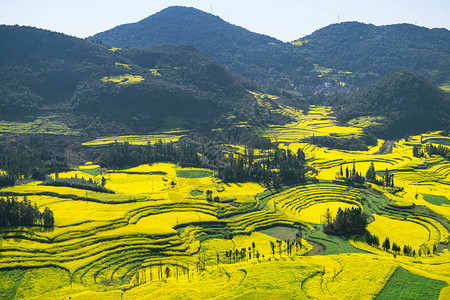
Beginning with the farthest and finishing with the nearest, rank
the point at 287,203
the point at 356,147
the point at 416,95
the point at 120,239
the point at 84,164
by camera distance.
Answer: the point at 416,95 → the point at 356,147 → the point at 84,164 → the point at 287,203 → the point at 120,239

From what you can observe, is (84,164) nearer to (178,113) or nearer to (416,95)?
(178,113)

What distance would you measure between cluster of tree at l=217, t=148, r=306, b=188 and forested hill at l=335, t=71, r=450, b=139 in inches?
3111

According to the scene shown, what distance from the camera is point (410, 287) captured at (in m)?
45.6

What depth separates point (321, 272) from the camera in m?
49.4

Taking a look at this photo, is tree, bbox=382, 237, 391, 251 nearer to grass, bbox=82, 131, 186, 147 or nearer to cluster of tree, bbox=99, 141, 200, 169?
cluster of tree, bbox=99, 141, 200, 169

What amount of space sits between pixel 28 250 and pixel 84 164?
2934 inches

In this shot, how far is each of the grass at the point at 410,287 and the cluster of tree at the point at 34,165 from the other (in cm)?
8429

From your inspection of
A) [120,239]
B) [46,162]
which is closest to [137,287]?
[120,239]

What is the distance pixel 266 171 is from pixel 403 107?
363ft

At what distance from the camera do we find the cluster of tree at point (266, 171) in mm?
102500

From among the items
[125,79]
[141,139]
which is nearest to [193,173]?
[141,139]

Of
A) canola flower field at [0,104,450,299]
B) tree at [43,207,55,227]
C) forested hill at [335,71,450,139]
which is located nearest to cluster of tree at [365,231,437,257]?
canola flower field at [0,104,450,299]

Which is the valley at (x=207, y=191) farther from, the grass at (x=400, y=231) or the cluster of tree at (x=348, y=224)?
the grass at (x=400, y=231)

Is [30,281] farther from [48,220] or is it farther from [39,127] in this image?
[39,127]
